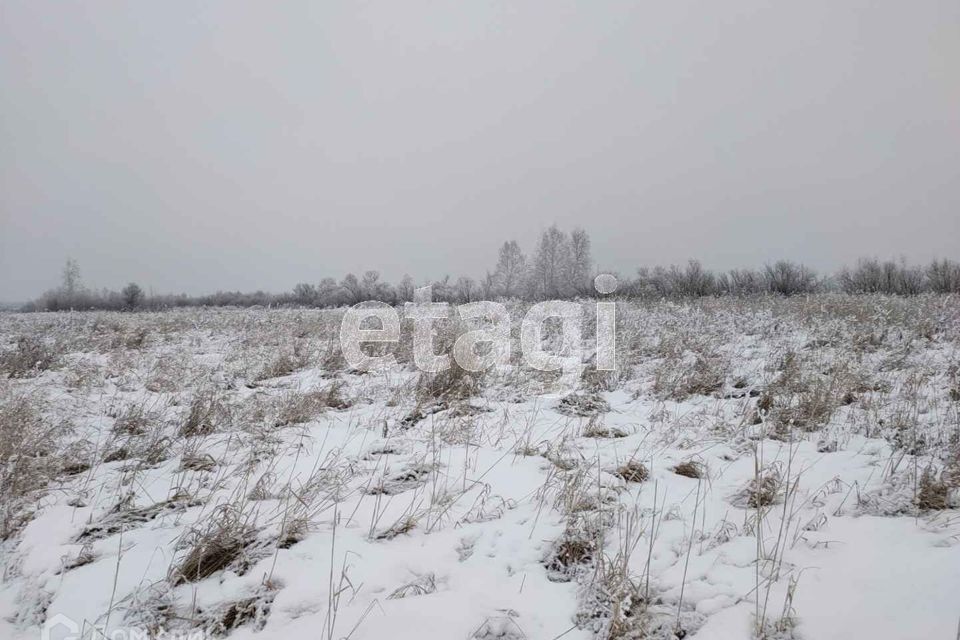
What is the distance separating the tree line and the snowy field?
1472 centimetres

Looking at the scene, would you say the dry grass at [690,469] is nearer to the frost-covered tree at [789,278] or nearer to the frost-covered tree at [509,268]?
the frost-covered tree at [789,278]

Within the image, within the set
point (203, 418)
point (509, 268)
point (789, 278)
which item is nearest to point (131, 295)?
point (509, 268)

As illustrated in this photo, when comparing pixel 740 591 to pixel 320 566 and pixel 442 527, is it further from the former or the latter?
pixel 320 566

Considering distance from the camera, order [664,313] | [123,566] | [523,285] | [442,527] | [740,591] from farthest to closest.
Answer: [523,285] < [664,313] < [442,527] < [123,566] < [740,591]

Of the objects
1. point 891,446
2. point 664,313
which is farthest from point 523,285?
point 891,446

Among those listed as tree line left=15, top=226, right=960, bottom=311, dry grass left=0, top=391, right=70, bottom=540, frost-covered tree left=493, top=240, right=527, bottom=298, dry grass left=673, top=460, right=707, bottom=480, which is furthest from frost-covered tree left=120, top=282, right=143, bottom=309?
dry grass left=673, top=460, right=707, bottom=480

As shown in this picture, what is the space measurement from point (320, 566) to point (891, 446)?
4246 millimetres

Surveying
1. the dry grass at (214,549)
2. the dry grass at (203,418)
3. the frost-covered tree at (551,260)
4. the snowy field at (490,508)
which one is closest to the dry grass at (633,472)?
the snowy field at (490,508)

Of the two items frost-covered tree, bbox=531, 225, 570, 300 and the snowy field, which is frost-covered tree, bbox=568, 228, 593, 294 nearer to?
frost-covered tree, bbox=531, 225, 570, 300

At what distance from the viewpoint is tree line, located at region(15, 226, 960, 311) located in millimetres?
21094

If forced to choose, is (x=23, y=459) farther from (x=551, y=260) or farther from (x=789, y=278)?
(x=551, y=260)

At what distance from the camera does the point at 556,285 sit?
139 feet

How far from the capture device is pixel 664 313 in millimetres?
11930

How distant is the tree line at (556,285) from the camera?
2109 cm
